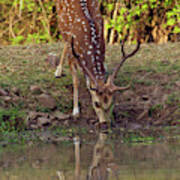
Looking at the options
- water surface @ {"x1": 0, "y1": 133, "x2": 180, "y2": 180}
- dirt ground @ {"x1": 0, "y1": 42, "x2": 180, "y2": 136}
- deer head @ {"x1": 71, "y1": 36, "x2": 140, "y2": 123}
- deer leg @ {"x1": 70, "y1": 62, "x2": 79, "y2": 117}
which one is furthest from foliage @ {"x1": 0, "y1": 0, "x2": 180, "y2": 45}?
water surface @ {"x1": 0, "y1": 133, "x2": 180, "y2": 180}

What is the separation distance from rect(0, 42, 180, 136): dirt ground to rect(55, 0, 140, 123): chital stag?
0.36 m

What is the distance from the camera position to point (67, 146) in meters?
6.01

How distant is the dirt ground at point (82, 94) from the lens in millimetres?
7871

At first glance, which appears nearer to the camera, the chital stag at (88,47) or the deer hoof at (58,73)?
the chital stag at (88,47)

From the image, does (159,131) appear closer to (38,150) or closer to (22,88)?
(38,150)

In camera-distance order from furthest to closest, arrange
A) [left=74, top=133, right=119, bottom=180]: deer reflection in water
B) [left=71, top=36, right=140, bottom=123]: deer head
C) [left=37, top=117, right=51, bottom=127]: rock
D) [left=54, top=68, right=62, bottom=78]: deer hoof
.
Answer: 1. [left=54, top=68, right=62, bottom=78]: deer hoof
2. [left=37, top=117, right=51, bottom=127]: rock
3. [left=71, top=36, right=140, bottom=123]: deer head
4. [left=74, top=133, right=119, bottom=180]: deer reflection in water

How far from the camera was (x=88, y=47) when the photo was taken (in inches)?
316

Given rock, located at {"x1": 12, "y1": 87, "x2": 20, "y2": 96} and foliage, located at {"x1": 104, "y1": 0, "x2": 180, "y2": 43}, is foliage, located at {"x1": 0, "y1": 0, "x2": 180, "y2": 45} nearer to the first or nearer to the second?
foliage, located at {"x1": 104, "y1": 0, "x2": 180, "y2": 43}

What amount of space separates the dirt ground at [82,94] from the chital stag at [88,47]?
360 mm

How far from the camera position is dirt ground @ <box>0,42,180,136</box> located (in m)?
7.87

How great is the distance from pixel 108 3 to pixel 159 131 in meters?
8.37

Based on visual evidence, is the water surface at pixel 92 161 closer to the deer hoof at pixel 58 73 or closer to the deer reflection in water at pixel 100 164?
the deer reflection in water at pixel 100 164

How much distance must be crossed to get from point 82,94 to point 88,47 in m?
1.05

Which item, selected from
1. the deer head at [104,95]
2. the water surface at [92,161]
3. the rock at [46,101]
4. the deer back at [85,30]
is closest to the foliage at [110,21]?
the deer back at [85,30]
